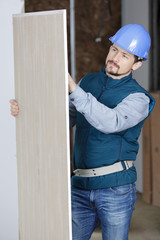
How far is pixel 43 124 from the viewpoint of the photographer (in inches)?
56.1

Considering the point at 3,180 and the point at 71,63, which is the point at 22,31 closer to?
the point at 3,180

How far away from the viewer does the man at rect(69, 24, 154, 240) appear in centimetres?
175

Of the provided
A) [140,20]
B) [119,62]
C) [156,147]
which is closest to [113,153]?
[119,62]

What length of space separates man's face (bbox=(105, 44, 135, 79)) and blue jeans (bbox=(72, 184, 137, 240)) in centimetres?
55

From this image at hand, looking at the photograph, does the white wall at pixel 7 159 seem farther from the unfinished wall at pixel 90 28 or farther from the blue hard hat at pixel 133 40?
the unfinished wall at pixel 90 28

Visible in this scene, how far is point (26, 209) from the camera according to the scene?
5.08ft

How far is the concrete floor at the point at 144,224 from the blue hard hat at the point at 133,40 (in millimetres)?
1961

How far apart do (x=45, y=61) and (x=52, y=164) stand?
387 mm

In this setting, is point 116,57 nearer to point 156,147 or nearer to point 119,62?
point 119,62

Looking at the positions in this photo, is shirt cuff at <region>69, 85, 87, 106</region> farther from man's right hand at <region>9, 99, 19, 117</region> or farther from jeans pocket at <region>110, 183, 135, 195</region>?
jeans pocket at <region>110, 183, 135, 195</region>

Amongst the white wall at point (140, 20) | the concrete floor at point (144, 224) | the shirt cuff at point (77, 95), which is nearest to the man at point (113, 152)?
the shirt cuff at point (77, 95)

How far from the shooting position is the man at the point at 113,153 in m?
→ 1.75

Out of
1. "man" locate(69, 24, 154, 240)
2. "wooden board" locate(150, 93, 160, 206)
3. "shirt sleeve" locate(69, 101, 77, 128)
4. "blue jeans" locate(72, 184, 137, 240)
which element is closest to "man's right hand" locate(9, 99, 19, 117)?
"man" locate(69, 24, 154, 240)

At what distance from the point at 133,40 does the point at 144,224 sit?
7.34 ft
